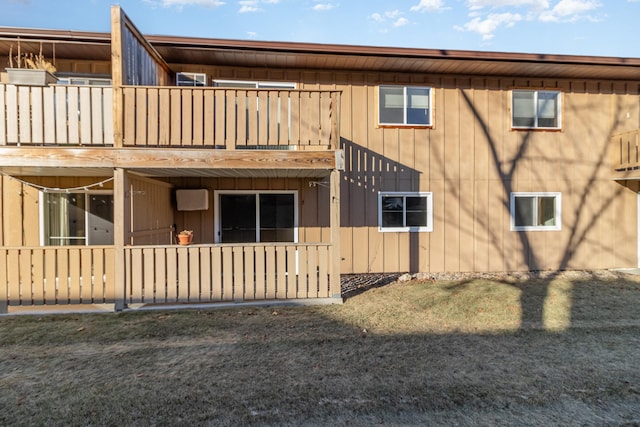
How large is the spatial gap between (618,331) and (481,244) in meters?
4.28

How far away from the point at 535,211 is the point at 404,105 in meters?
4.29

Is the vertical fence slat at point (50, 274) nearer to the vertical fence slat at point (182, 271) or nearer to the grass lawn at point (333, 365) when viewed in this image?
the grass lawn at point (333, 365)

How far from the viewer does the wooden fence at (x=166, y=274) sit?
232 inches

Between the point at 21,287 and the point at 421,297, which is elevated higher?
the point at 21,287

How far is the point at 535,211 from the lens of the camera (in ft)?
30.9

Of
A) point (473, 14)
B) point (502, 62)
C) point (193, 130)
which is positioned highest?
point (473, 14)

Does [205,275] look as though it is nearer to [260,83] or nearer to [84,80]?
[260,83]

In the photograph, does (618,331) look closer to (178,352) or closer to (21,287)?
(178,352)

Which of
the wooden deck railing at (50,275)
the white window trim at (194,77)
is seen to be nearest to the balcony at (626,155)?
the white window trim at (194,77)

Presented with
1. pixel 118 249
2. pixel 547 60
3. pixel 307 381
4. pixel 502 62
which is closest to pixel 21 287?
pixel 118 249

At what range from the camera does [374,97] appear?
28.9 ft

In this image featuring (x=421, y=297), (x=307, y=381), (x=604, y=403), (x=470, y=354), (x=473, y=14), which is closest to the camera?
(x=604, y=403)

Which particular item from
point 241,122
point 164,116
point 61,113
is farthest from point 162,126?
point 61,113

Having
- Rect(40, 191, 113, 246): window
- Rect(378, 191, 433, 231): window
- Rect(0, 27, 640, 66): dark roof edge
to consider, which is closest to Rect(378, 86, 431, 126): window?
Rect(0, 27, 640, 66): dark roof edge
